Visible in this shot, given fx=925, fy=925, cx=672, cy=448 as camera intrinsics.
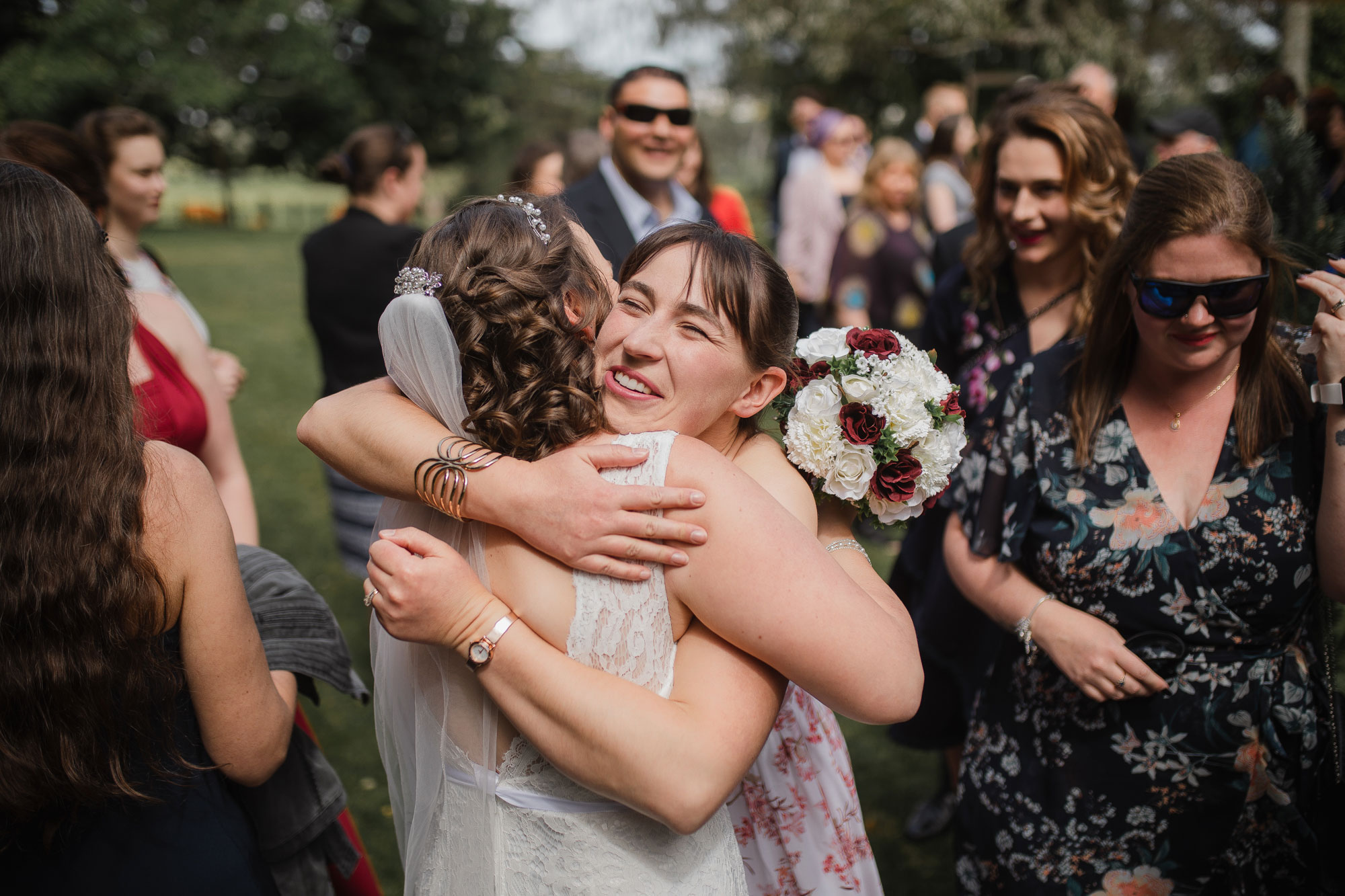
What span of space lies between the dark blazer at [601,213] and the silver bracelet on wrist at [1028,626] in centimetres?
230

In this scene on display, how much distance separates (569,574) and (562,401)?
332 mm

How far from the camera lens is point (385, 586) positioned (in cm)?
165

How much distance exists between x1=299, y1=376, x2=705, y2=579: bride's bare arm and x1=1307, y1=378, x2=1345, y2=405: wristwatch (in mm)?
1592

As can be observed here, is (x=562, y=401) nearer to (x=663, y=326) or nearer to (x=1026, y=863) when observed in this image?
(x=663, y=326)

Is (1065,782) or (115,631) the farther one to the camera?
(1065,782)

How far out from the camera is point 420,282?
69.2 inches

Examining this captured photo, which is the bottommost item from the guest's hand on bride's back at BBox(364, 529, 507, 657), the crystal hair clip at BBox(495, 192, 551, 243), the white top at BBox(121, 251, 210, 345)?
the white top at BBox(121, 251, 210, 345)

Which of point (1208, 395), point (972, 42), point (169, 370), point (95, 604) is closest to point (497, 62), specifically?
point (972, 42)

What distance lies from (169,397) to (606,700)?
1859mm

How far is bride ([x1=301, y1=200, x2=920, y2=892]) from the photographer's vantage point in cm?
159

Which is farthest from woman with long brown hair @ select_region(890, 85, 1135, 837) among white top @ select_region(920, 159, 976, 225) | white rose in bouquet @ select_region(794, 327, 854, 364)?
white top @ select_region(920, 159, 976, 225)

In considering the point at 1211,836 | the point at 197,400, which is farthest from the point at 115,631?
the point at 1211,836

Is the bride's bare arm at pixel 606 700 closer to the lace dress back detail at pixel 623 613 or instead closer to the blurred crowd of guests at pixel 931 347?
the lace dress back detail at pixel 623 613

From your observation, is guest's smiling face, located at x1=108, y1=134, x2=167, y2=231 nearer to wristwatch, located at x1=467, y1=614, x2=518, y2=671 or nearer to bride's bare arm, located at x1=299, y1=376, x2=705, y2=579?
bride's bare arm, located at x1=299, y1=376, x2=705, y2=579
